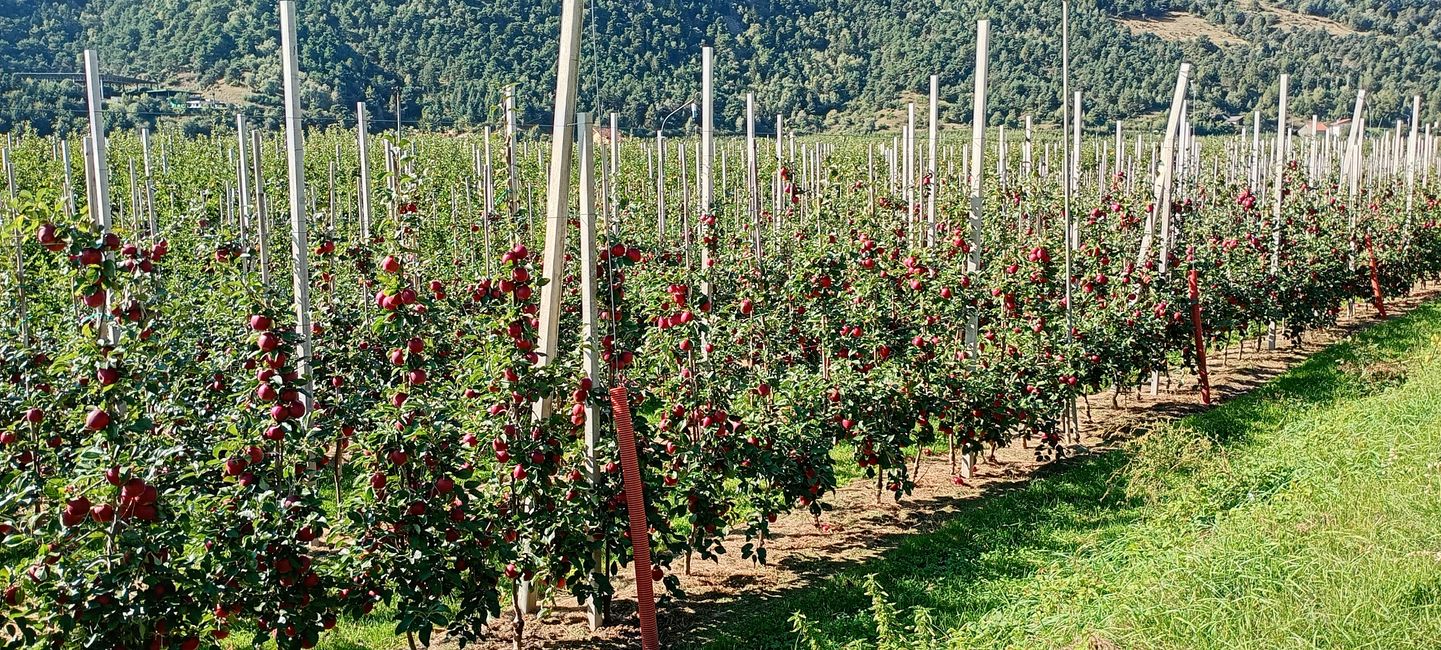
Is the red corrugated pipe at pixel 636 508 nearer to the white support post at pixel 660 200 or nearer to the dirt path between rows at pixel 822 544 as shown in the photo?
the dirt path between rows at pixel 822 544

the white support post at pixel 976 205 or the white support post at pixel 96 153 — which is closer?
the white support post at pixel 96 153

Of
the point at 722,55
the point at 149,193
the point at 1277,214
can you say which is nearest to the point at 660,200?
the point at 149,193

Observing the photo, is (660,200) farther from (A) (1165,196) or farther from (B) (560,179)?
(B) (560,179)

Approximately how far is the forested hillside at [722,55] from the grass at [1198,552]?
1011 inches

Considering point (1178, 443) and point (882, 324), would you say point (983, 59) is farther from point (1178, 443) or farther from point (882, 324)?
point (1178, 443)

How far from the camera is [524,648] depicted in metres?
5.69

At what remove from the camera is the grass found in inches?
181

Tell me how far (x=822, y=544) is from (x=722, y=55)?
195 feet

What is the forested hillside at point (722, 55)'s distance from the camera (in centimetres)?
4734

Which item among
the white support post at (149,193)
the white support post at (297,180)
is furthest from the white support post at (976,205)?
the white support post at (149,193)


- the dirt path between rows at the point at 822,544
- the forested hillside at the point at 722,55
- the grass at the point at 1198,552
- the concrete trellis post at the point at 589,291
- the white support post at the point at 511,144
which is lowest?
the dirt path between rows at the point at 822,544

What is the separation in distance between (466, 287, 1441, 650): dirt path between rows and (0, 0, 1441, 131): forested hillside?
77.6 ft

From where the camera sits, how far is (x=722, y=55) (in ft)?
210

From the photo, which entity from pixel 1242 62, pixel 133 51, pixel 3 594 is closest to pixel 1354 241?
pixel 3 594
